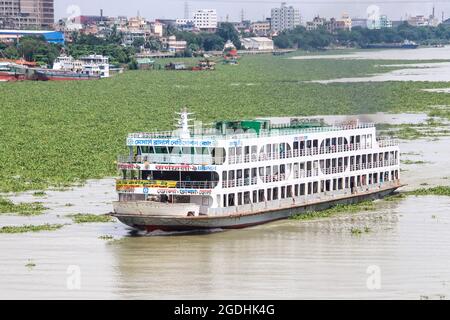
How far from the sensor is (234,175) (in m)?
41.8

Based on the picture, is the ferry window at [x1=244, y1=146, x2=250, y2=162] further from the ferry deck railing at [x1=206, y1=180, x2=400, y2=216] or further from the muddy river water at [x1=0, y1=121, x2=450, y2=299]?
the muddy river water at [x1=0, y1=121, x2=450, y2=299]

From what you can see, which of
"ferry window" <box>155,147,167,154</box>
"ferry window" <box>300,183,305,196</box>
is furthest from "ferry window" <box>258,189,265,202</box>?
"ferry window" <box>155,147,167,154</box>

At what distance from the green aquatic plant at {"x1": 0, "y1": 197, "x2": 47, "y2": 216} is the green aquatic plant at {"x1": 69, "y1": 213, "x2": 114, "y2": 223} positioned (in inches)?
64.5

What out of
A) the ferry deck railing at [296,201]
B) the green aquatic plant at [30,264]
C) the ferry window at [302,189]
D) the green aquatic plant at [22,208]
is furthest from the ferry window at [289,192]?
the green aquatic plant at [30,264]

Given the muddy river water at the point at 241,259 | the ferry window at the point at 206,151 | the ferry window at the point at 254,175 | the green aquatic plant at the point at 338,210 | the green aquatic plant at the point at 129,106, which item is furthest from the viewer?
the green aquatic plant at the point at 129,106

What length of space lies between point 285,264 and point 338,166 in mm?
11443

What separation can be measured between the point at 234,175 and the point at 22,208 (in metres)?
8.51

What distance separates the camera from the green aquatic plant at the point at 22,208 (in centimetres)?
4493

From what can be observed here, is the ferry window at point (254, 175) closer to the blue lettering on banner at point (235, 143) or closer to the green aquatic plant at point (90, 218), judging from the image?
the blue lettering on banner at point (235, 143)

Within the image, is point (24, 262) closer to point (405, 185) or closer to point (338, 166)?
point (338, 166)

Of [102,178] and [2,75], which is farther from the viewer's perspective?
[2,75]

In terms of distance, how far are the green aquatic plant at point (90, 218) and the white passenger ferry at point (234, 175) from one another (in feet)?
7.28
